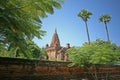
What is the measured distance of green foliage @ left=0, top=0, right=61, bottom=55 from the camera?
18.6ft

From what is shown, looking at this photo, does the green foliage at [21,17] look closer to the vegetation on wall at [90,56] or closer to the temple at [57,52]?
the vegetation on wall at [90,56]

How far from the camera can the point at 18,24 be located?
19.4ft

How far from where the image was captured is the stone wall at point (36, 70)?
10727 millimetres

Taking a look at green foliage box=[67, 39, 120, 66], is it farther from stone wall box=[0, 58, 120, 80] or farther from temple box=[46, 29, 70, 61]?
temple box=[46, 29, 70, 61]

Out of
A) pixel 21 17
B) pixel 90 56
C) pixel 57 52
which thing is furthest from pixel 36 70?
pixel 57 52

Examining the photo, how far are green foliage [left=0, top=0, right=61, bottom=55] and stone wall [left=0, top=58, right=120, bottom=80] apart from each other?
4.11 meters

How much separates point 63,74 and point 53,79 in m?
1.27

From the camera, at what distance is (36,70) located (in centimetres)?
1247

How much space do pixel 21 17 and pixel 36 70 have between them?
689cm

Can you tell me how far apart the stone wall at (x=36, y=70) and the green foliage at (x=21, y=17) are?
411 centimetres

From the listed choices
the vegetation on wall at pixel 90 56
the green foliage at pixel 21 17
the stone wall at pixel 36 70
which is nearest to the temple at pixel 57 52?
the vegetation on wall at pixel 90 56

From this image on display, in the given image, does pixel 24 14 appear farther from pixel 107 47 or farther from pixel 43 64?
pixel 107 47

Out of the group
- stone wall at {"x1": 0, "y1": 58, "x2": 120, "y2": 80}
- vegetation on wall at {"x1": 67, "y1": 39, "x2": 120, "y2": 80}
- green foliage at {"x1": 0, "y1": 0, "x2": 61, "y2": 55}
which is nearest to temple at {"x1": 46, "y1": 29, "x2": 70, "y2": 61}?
vegetation on wall at {"x1": 67, "y1": 39, "x2": 120, "y2": 80}

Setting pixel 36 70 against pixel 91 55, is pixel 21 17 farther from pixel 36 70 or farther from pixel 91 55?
pixel 91 55
